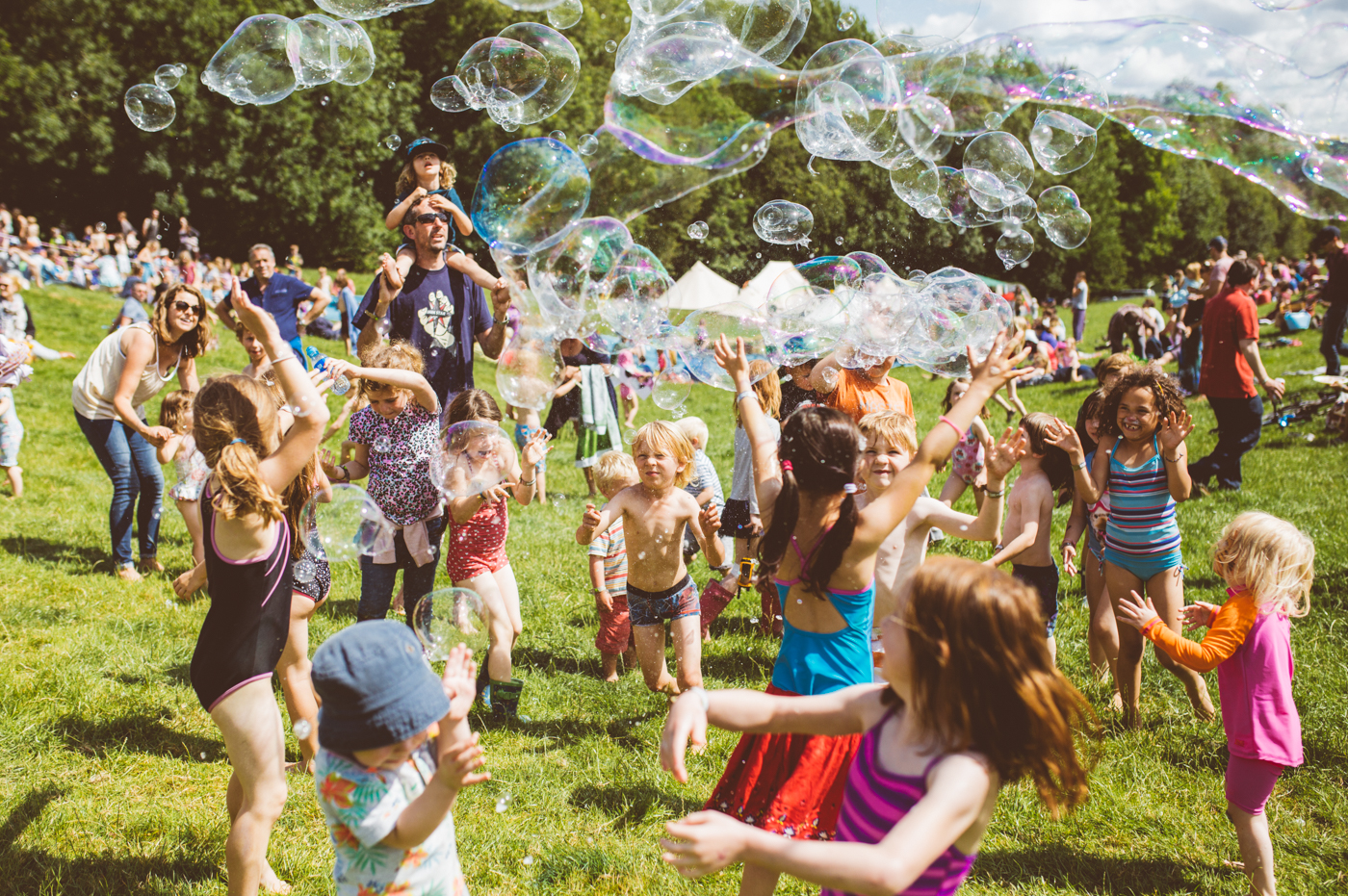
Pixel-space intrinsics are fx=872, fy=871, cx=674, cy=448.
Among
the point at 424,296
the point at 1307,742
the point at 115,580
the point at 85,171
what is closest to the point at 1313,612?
the point at 1307,742

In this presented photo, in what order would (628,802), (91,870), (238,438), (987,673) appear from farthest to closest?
(628,802) < (91,870) < (238,438) < (987,673)

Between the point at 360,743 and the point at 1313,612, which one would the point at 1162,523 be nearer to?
the point at 1313,612

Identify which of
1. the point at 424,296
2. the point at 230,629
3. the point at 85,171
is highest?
the point at 85,171

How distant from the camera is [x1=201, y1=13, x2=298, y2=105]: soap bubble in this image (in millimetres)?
4465

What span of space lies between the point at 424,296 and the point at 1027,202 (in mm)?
3754

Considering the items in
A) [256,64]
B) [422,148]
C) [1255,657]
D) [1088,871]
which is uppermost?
[256,64]

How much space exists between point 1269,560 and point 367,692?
2811mm

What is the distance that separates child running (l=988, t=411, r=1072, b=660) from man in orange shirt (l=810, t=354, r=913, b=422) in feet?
2.08

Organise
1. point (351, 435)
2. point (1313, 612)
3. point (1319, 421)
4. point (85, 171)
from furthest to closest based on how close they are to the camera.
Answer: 1. point (85, 171)
2. point (1319, 421)
3. point (1313, 612)
4. point (351, 435)

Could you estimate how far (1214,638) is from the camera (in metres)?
2.92

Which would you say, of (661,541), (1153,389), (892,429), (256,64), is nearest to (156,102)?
(256,64)

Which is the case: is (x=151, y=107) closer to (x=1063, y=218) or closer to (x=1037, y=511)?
(x=1037, y=511)

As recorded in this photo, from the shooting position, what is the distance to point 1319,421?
1055 centimetres

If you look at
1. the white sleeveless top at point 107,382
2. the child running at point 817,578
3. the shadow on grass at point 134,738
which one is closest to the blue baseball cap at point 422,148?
the white sleeveless top at point 107,382
